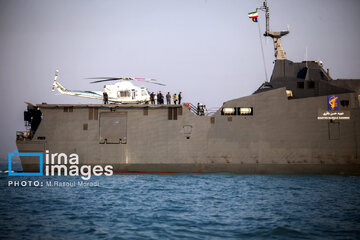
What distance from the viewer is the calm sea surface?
9.50 metres

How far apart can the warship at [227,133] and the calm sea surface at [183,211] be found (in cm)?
525

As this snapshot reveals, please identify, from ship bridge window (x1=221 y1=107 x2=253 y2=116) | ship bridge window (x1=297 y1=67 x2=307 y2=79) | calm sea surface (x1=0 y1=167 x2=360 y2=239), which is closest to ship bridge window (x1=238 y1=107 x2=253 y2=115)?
ship bridge window (x1=221 y1=107 x2=253 y2=116)

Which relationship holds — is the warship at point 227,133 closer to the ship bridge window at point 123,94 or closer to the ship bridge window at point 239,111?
the ship bridge window at point 239,111

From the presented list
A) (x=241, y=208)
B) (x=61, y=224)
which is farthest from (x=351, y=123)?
(x=61, y=224)

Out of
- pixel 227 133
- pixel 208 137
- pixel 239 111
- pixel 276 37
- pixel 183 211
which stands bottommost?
pixel 183 211

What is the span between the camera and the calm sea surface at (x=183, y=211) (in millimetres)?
9500

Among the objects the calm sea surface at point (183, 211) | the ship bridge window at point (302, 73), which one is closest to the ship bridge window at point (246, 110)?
the ship bridge window at point (302, 73)

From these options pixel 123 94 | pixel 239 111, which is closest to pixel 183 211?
pixel 239 111

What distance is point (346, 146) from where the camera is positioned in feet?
76.8

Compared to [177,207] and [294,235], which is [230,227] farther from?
[177,207]

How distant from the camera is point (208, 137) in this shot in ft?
80.2

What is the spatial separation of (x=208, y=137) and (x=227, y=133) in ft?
4.75

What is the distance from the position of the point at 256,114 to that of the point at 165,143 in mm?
7159

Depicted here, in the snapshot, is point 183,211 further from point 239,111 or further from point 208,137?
point 239,111
